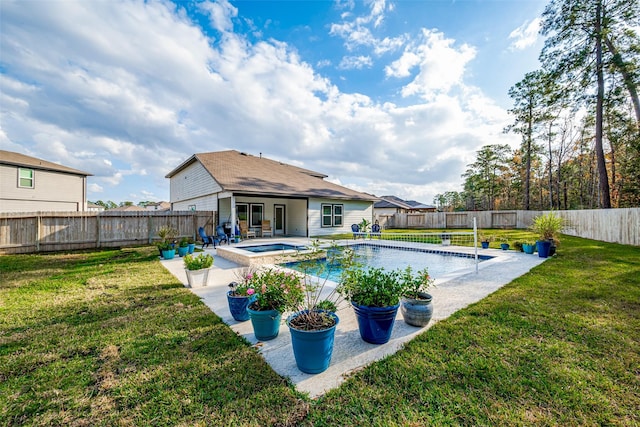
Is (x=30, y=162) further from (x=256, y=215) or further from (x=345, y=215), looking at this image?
(x=345, y=215)

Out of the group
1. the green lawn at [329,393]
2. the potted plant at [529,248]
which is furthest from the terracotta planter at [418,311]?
the potted plant at [529,248]

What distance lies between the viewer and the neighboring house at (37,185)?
15.3 metres

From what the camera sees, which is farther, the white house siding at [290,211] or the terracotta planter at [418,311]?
the white house siding at [290,211]

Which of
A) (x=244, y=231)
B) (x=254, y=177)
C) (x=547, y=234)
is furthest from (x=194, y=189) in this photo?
(x=547, y=234)

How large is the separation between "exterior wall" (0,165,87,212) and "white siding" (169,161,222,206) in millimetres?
6359

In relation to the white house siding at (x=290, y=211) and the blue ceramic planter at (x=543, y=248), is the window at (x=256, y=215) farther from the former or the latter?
the blue ceramic planter at (x=543, y=248)

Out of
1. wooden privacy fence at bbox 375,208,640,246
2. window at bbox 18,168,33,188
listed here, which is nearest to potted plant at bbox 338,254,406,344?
wooden privacy fence at bbox 375,208,640,246

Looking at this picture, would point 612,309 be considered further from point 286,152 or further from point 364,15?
point 286,152

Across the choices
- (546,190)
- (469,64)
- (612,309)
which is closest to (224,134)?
(469,64)

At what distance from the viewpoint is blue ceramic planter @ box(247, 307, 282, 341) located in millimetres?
2994

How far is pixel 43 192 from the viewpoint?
55.3ft

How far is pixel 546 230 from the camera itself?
28.8 ft

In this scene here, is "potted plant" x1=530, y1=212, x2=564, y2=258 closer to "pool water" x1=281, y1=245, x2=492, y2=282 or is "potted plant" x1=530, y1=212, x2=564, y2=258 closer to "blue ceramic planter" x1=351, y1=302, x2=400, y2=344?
"pool water" x1=281, y1=245, x2=492, y2=282

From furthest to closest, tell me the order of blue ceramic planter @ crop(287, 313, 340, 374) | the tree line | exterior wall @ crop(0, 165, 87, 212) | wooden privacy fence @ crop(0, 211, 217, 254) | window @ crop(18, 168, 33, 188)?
window @ crop(18, 168, 33, 188) → exterior wall @ crop(0, 165, 87, 212) → the tree line → wooden privacy fence @ crop(0, 211, 217, 254) → blue ceramic planter @ crop(287, 313, 340, 374)
